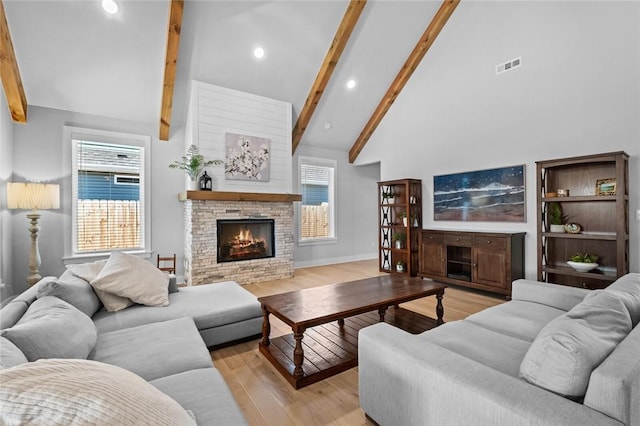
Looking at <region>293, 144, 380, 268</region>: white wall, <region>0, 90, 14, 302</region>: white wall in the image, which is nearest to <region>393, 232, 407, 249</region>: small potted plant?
<region>293, 144, 380, 268</region>: white wall

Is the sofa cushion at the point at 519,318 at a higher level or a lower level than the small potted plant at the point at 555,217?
lower

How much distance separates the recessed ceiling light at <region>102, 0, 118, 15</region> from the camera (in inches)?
131

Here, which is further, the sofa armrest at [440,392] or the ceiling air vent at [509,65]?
the ceiling air vent at [509,65]

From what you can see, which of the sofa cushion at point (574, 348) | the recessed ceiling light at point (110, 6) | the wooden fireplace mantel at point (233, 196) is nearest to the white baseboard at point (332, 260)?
the wooden fireplace mantel at point (233, 196)

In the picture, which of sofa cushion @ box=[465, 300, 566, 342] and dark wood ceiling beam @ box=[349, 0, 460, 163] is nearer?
sofa cushion @ box=[465, 300, 566, 342]

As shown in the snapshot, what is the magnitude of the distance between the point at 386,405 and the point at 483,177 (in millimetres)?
4215

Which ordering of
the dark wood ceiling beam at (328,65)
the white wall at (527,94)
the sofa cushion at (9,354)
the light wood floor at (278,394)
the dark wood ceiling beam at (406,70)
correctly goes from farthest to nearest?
1. the dark wood ceiling beam at (406,70)
2. the dark wood ceiling beam at (328,65)
3. the white wall at (527,94)
4. the light wood floor at (278,394)
5. the sofa cushion at (9,354)

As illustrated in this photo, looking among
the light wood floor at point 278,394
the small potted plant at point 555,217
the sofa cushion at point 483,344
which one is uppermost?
the small potted plant at point 555,217

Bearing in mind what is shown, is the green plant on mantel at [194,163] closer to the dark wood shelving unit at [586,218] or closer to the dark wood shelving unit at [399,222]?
the dark wood shelving unit at [399,222]

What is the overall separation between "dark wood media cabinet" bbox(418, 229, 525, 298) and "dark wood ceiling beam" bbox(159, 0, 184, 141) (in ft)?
15.0

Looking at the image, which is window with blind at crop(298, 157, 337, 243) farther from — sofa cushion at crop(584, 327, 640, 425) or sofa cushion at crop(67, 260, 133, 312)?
sofa cushion at crop(584, 327, 640, 425)

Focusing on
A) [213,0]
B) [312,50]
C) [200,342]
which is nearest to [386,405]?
[200,342]

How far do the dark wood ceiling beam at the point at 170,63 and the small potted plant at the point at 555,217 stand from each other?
17.4ft

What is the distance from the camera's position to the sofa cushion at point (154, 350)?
1604 mm
